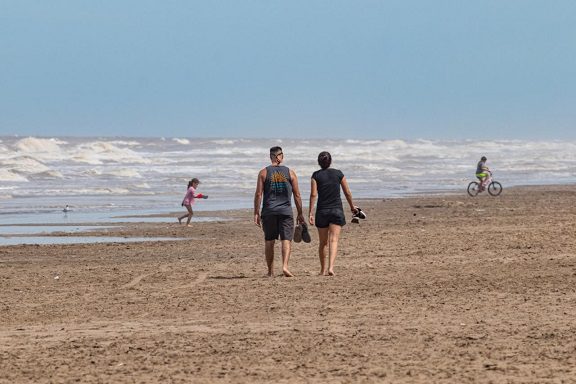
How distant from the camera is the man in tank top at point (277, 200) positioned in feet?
42.9

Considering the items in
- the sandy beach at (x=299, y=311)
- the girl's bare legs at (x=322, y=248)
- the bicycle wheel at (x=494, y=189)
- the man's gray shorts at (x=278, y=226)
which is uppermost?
the bicycle wheel at (x=494, y=189)

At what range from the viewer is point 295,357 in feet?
26.3

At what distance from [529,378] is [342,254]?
8.85 m

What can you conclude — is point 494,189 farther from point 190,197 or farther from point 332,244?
point 332,244

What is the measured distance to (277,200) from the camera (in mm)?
13109

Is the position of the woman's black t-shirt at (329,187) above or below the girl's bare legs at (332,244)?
above

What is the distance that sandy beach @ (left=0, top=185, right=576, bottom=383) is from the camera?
765 cm

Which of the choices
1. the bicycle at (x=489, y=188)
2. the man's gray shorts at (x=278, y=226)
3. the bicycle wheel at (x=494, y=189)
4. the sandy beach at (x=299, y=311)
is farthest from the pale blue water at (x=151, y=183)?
the man's gray shorts at (x=278, y=226)

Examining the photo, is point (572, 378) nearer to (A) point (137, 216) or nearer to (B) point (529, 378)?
(B) point (529, 378)

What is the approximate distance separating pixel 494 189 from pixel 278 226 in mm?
21622

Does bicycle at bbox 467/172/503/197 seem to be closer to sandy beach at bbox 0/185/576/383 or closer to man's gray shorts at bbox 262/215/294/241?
sandy beach at bbox 0/185/576/383

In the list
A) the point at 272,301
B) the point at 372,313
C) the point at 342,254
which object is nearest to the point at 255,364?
the point at 372,313

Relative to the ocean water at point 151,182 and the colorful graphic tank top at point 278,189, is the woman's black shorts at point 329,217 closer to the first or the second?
the colorful graphic tank top at point 278,189

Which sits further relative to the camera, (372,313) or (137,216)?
(137,216)
